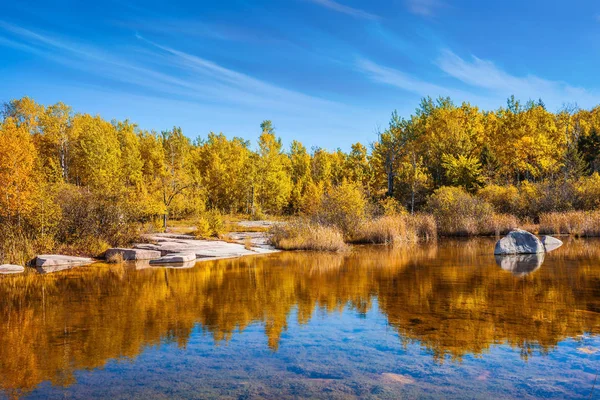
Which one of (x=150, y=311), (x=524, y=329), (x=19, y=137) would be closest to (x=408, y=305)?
(x=524, y=329)

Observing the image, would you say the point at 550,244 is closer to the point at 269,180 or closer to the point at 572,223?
the point at 572,223

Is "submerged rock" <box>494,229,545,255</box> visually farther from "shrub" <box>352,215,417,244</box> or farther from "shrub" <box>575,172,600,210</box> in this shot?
"shrub" <box>575,172,600,210</box>

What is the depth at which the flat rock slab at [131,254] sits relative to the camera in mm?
19031

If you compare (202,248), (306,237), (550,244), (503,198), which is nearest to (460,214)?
(503,198)

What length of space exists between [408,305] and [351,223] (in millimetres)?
15956

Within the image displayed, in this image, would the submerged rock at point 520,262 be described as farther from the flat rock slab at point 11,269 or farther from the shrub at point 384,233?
the flat rock slab at point 11,269

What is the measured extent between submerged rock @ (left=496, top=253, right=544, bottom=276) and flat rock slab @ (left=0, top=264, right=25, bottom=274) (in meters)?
15.6

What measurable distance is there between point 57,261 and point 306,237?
35.0 feet

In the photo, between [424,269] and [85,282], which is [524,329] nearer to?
[424,269]

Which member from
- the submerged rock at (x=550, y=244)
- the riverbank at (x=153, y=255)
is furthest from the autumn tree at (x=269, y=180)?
the submerged rock at (x=550, y=244)

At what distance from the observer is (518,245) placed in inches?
731

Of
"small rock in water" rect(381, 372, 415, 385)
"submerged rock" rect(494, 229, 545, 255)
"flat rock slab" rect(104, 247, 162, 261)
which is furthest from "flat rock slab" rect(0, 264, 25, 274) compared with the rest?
"submerged rock" rect(494, 229, 545, 255)

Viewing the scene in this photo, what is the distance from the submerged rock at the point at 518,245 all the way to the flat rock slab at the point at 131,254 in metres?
13.5

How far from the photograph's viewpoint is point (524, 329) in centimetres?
762
